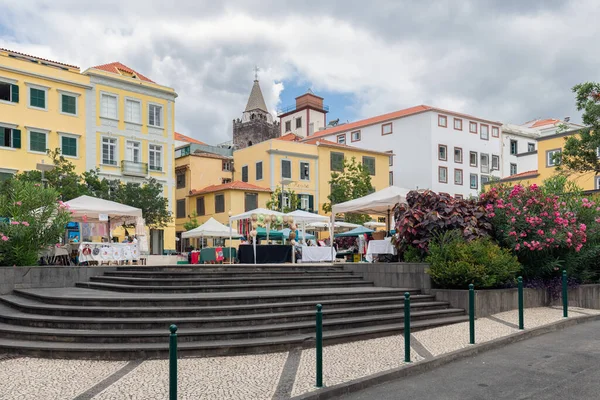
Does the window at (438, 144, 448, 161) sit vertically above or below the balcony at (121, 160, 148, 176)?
above

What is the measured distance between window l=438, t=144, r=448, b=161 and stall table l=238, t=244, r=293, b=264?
41.6 m

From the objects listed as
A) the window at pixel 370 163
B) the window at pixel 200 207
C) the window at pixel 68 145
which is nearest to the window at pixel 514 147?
the window at pixel 370 163

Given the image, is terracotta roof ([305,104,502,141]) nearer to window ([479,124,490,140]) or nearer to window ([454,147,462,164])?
window ([479,124,490,140])

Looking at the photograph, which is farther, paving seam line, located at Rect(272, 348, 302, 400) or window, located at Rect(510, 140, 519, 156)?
window, located at Rect(510, 140, 519, 156)

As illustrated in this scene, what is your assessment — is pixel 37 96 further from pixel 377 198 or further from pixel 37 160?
pixel 377 198

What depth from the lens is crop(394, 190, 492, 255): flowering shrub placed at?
14297 mm

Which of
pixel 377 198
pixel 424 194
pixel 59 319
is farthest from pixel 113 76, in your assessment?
pixel 59 319

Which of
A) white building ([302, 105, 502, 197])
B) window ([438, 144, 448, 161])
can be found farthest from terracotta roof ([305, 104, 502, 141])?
window ([438, 144, 448, 161])

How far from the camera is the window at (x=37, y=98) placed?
34.5m

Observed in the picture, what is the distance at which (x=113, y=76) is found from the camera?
125ft

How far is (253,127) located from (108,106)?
1460 inches

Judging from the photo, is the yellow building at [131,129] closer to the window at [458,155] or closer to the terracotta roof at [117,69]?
the terracotta roof at [117,69]

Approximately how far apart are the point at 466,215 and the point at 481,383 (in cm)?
790

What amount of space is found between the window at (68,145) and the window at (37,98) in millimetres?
2247
